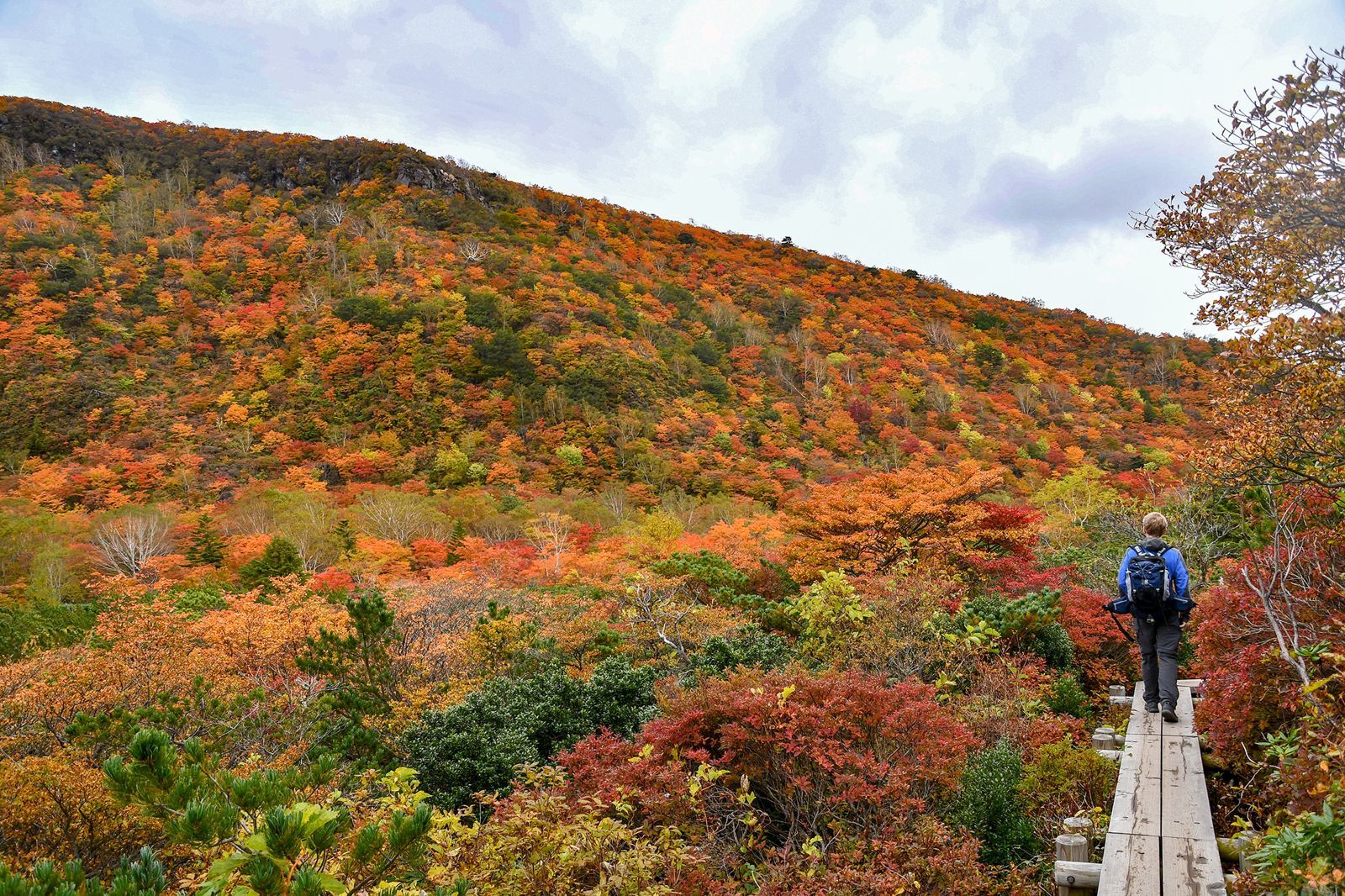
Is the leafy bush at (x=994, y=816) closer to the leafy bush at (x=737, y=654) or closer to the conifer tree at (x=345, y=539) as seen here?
the leafy bush at (x=737, y=654)

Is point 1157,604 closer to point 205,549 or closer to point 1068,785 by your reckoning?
point 1068,785

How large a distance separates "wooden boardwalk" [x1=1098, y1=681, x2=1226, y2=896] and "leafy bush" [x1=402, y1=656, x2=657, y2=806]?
168 inches

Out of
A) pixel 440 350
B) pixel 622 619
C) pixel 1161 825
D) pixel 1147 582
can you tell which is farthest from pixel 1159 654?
pixel 440 350

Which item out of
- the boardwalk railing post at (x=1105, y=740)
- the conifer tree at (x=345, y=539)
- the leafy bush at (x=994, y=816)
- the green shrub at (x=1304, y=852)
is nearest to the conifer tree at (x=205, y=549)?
the conifer tree at (x=345, y=539)

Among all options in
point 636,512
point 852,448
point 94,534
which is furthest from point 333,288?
point 852,448

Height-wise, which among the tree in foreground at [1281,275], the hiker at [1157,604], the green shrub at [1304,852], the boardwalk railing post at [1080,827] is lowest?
the boardwalk railing post at [1080,827]

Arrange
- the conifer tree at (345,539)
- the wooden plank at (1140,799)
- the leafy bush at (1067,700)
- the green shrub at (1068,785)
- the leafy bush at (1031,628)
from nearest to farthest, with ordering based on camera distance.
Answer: the wooden plank at (1140,799) < the green shrub at (1068,785) < the leafy bush at (1067,700) < the leafy bush at (1031,628) < the conifer tree at (345,539)

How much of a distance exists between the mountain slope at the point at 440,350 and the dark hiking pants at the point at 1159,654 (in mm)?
26809

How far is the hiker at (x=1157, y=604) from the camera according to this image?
4945mm

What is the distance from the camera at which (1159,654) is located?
5.18m

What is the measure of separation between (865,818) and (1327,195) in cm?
557

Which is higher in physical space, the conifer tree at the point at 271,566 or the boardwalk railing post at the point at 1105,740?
the boardwalk railing post at the point at 1105,740

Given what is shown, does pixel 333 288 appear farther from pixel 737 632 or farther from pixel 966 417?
pixel 737 632

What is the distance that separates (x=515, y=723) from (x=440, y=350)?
38196mm
